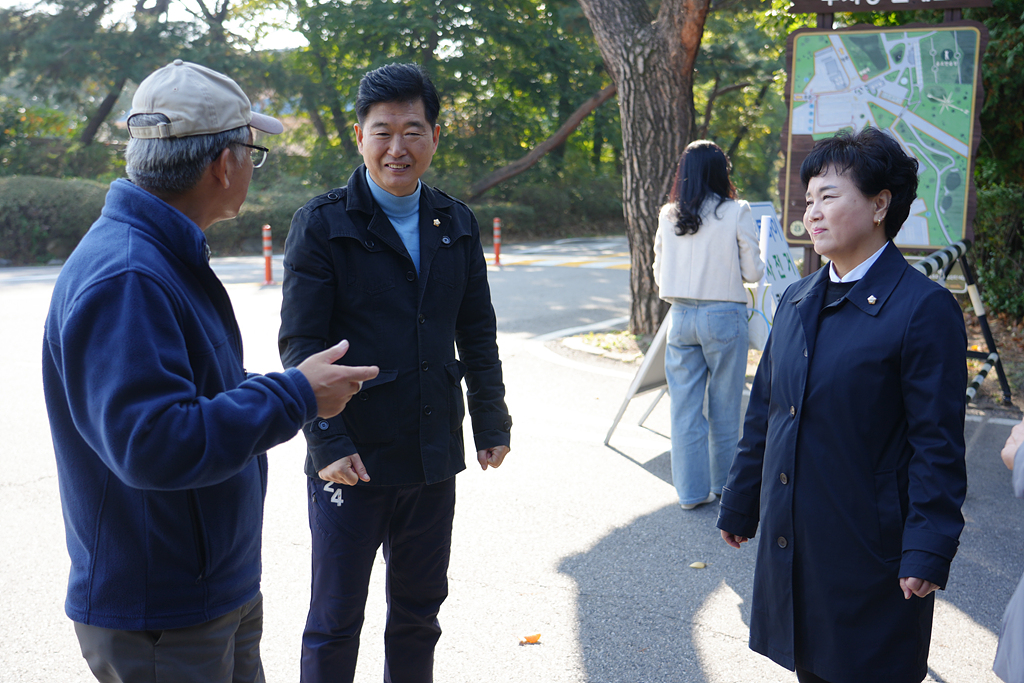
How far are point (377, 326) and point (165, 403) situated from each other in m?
0.92

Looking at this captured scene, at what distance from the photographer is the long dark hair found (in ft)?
14.4

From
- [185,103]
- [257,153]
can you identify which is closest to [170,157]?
[185,103]

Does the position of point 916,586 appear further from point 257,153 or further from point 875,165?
point 257,153

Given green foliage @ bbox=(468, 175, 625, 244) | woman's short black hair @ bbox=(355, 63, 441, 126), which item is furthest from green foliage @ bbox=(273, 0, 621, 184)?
woman's short black hair @ bbox=(355, 63, 441, 126)

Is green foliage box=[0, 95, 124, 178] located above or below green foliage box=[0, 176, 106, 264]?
above

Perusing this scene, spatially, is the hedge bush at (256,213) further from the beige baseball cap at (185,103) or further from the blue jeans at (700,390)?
the beige baseball cap at (185,103)

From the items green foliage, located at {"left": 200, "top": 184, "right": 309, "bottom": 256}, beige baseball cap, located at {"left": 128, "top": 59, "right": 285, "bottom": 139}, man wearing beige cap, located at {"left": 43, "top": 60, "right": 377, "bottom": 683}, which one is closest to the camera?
man wearing beige cap, located at {"left": 43, "top": 60, "right": 377, "bottom": 683}

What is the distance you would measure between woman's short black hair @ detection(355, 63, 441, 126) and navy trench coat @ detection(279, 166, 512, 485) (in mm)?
206

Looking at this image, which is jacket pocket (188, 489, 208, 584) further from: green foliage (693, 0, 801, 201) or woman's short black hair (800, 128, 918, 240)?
green foliage (693, 0, 801, 201)

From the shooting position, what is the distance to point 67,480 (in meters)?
1.71

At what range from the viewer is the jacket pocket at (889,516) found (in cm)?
207

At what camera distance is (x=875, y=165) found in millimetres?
2154

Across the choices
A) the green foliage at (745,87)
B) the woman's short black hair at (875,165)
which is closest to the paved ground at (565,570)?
the woman's short black hair at (875,165)

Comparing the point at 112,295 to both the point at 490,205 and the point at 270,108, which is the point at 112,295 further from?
the point at 270,108
